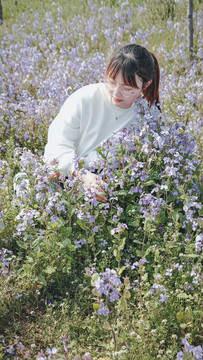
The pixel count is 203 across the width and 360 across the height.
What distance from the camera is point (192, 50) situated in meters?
6.34

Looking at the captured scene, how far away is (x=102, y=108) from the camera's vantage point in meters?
3.31

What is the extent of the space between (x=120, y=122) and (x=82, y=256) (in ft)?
3.82

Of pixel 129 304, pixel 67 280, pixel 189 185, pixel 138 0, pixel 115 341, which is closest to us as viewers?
pixel 115 341

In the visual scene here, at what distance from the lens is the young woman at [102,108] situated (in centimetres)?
299

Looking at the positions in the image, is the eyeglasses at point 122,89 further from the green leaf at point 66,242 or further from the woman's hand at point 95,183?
the green leaf at point 66,242

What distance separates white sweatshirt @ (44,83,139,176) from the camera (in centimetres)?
323

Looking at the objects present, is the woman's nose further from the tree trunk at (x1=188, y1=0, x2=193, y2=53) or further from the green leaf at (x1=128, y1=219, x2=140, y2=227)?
the tree trunk at (x1=188, y1=0, x2=193, y2=53)

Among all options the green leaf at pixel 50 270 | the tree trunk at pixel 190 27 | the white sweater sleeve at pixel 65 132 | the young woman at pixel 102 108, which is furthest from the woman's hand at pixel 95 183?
the tree trunk at pixel 190 27

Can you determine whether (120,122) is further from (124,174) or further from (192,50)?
(192,50)

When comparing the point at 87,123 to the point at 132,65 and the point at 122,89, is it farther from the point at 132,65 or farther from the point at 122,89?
the point at 132,65

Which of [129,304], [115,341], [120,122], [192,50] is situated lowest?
[129,304]

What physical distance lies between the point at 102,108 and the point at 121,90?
0.31 metres

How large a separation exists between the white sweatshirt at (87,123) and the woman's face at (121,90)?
0.15 m

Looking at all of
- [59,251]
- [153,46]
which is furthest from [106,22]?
[59,251]
